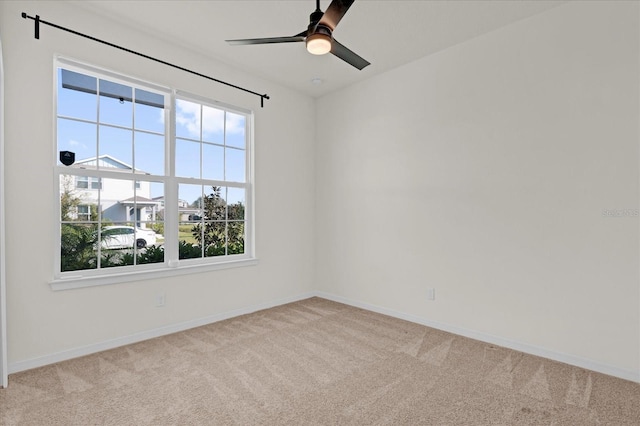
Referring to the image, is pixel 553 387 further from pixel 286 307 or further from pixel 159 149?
pixel 159 149

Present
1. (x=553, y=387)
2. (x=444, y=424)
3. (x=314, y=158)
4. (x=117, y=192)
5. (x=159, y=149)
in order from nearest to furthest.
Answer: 1. (x=444, y=424)
2. (x=553, y=387)
3. (x=117, y=192)
4. (x=159, y=149)
5. (x=314, y=158)

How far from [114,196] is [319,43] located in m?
2.37

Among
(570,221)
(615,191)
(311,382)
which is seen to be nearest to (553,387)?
(570,221)

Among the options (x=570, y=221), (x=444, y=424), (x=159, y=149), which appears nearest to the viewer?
(x=444, y=424)

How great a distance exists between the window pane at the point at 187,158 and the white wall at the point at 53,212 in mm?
576

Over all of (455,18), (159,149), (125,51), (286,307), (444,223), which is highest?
(455,18)

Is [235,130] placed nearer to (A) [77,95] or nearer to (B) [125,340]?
(A) [77,95]

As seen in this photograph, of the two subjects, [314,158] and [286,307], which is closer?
[286,307]

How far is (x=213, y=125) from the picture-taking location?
3842 mm

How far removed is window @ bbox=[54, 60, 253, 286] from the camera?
9.43ft

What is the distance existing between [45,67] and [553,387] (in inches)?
179

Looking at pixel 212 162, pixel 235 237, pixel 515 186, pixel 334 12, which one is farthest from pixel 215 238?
pixel 515 186

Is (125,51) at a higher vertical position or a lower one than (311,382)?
higher

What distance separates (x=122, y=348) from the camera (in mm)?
2961
